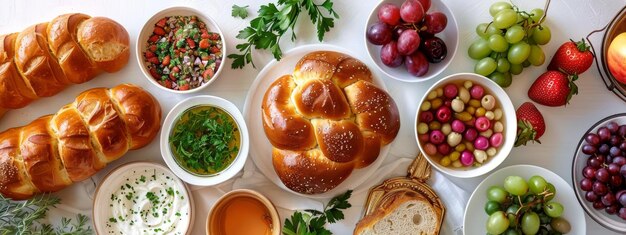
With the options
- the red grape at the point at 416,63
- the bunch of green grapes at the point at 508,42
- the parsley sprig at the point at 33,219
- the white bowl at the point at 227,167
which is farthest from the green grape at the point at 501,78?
the parsley sprig at the point at 33,219

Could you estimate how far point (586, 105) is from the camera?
163 cm

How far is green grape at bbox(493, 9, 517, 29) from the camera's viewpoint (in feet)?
4.83

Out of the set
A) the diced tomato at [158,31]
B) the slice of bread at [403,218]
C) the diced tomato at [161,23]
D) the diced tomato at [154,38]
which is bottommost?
the slice of bread at [403,218]

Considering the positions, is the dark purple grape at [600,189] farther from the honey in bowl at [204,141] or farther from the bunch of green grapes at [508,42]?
the honey in bowl at [204,141]

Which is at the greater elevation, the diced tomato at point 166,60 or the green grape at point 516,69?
the diced tomato at point 166,60

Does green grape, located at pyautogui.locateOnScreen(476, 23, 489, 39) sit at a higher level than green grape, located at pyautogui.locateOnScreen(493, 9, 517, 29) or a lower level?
lower

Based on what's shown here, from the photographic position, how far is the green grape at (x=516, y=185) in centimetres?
148

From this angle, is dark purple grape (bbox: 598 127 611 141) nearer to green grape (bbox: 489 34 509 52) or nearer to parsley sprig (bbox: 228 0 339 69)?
green grape (bbox: 489 34 509 52)

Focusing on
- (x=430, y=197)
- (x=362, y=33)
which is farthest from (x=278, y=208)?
(x=362, y=33)

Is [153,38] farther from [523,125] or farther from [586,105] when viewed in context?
[586,105]

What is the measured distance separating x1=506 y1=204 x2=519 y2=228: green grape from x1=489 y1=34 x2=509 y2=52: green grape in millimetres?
452

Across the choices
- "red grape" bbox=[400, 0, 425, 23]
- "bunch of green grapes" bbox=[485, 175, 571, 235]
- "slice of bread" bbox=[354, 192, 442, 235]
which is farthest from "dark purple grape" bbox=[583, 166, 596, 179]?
"red grape" bbox=[400, 0, 425, 23]

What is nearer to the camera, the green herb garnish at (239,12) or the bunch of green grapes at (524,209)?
the bunch of green grapes at (524,209)

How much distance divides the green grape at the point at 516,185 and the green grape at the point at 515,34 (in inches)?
15.4
